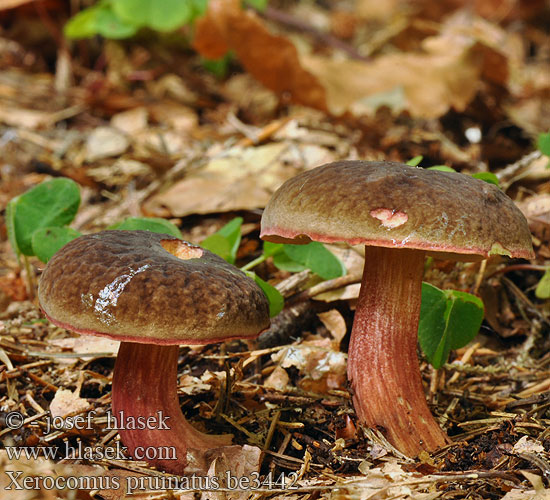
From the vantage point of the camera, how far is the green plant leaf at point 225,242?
283cm

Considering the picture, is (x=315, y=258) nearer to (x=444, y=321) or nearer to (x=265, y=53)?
(x=444, y=321)

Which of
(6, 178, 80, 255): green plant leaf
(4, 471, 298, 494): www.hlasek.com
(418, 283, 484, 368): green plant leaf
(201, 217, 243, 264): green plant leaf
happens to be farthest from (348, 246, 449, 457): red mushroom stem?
(6, 178, 80, 255): green plant leaf

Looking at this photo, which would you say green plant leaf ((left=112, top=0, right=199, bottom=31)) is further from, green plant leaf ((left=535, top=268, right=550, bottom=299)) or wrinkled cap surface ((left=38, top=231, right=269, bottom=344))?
green plant leaf ((left=535, top=268, right=550, bottom=299))

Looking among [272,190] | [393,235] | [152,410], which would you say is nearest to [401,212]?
[393,235]

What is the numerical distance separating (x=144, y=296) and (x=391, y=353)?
966 mm

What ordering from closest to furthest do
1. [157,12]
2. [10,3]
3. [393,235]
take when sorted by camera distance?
1. [393,235]
2. [157,12]
3. [10,3]

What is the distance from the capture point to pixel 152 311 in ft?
5.85

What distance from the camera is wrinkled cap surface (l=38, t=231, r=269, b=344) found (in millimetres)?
1775

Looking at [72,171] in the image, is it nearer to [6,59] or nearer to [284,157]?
[284,157]

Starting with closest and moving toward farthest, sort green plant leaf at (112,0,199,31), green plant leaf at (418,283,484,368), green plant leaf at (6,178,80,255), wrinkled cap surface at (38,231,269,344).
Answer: wrinkled cap surface at (38,231,269,344) → green plant leaf at (418,283,484,368) → green plant leaf at (6,178,80,255) → green plant leaf at (112,0,199,31)

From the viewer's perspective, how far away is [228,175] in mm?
4133

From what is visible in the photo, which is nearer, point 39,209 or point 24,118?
point 39,209

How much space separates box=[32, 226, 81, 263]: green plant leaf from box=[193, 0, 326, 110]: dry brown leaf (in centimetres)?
301

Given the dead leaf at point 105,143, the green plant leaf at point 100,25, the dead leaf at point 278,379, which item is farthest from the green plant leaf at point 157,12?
the dead leaf at point 278,379
